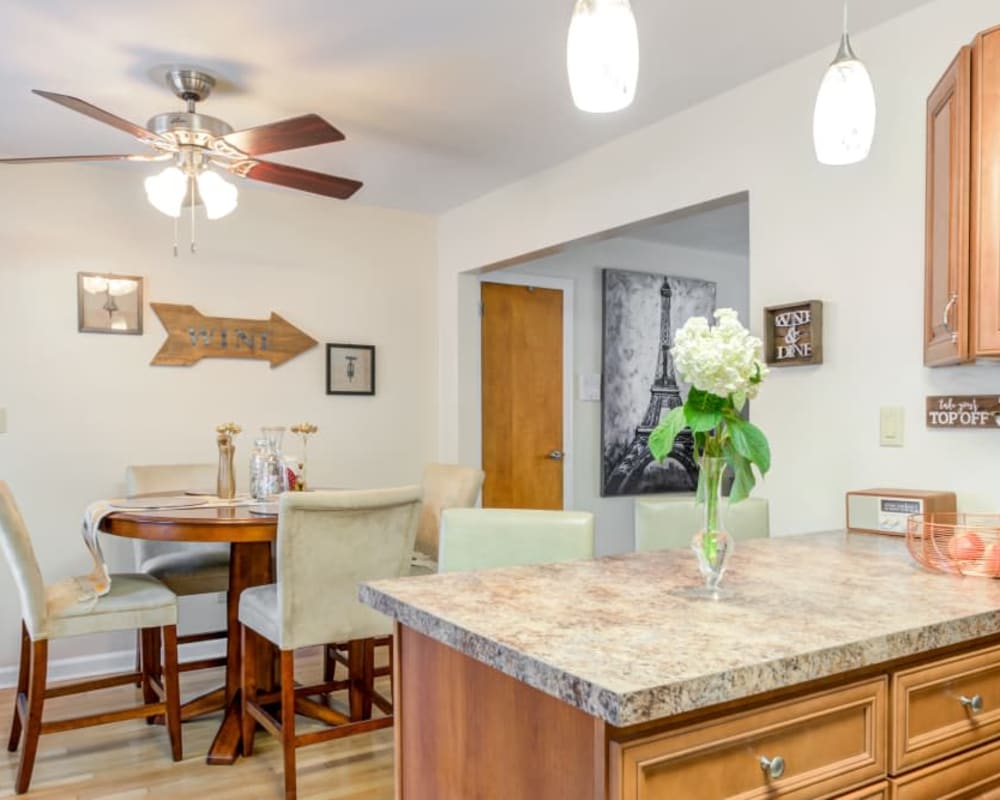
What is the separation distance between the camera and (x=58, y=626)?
2576mm

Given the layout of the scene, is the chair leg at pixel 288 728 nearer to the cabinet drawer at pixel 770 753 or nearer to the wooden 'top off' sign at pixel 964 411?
the cabinet drawer at pixel 770 753

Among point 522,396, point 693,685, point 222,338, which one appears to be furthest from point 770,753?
point 522,396

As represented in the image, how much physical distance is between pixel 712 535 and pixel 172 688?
2110 millimetres

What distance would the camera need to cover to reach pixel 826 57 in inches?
97.6

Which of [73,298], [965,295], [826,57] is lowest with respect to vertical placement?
[965,295]

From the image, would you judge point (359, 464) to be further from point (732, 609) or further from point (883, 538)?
point (732, 609)

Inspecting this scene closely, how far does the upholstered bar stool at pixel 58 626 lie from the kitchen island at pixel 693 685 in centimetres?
158

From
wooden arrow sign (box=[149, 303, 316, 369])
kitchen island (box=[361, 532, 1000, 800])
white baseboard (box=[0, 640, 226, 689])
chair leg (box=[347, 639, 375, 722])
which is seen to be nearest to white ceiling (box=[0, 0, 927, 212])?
wooden arrow sign (box=[149, 303, 316, 369])

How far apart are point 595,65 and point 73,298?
3169 millimetres

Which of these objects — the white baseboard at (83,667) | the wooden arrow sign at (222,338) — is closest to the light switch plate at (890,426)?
the wooden arrow sign at (222,338)

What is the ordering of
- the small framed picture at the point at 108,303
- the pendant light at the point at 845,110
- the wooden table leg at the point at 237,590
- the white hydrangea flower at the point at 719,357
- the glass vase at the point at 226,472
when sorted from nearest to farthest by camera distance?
the white hydrangea flower at the point at 719,357 < the pendant light at the point at 845,110 < the wooden table leg at the point at 237,590 < the glass vase at the point at 226,472 < the small framed picture at the point at 108,303

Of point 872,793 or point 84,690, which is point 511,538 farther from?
point 84,690

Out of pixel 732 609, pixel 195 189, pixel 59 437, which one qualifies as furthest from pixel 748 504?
pixel 59 437

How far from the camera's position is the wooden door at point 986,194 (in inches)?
69.7
